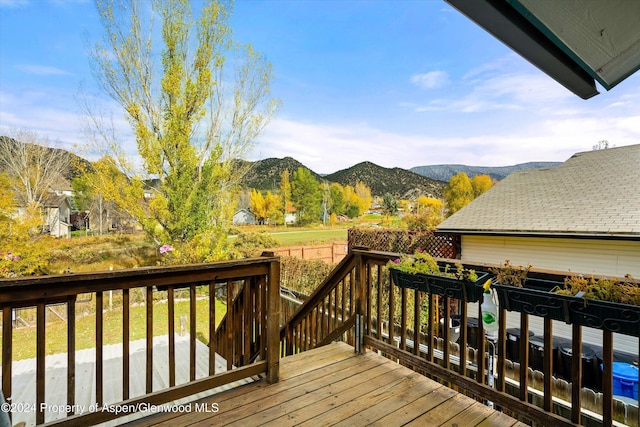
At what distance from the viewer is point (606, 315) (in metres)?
1.29

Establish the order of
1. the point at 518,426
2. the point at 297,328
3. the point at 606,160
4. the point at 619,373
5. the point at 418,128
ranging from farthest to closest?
1. the point at 418,128
2. the point at 606,160
3. the point at 297,328
4. the point at 619,373
5. the point at 518,426

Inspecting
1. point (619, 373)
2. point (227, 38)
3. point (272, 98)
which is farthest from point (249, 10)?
point (619, 373)

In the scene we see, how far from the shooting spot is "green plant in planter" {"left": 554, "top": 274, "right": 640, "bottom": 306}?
1.27 m

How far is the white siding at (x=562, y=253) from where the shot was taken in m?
4.60

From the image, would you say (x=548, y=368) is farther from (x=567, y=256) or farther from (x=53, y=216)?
(x=53, y=216)

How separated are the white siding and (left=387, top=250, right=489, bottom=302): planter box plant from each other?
3427 mm

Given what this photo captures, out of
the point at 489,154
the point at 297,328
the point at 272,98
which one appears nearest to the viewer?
the point at 297,328

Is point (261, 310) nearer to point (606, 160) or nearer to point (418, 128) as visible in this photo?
point (606, 160)

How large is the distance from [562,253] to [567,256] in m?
0.08

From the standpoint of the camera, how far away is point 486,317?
1.76 m

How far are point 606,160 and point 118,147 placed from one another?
1309 cm

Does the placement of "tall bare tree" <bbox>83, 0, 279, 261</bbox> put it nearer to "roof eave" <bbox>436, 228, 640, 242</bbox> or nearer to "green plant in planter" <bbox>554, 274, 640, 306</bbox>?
"roof eave" <bbox>436, 228, 640, 242</bbox>

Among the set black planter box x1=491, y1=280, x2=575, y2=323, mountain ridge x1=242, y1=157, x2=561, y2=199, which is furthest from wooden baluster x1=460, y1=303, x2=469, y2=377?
mountain ridge x1=242, y1=157, x2=561, y2=199

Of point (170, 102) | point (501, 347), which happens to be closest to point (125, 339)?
point (501, 347)
